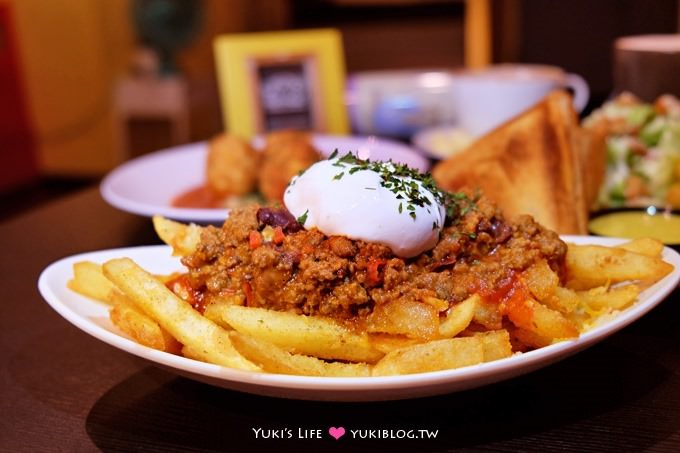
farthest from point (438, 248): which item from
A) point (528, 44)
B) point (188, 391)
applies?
point (528, 44)

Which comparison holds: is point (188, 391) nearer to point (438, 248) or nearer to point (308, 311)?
point (308, 311)

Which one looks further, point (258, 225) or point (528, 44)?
point (528, 44)

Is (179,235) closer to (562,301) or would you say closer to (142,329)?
(142,329)

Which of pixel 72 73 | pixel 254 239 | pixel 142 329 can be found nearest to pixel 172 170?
pixel 254 239

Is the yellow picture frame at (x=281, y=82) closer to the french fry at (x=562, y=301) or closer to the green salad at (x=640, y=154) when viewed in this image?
the green salad at (x=640, y=154)

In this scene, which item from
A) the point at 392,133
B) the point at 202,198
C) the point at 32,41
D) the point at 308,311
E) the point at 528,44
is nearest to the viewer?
the point at 308,311

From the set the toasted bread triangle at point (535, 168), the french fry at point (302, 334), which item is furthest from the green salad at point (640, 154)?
the french fry at point (302, 334)
